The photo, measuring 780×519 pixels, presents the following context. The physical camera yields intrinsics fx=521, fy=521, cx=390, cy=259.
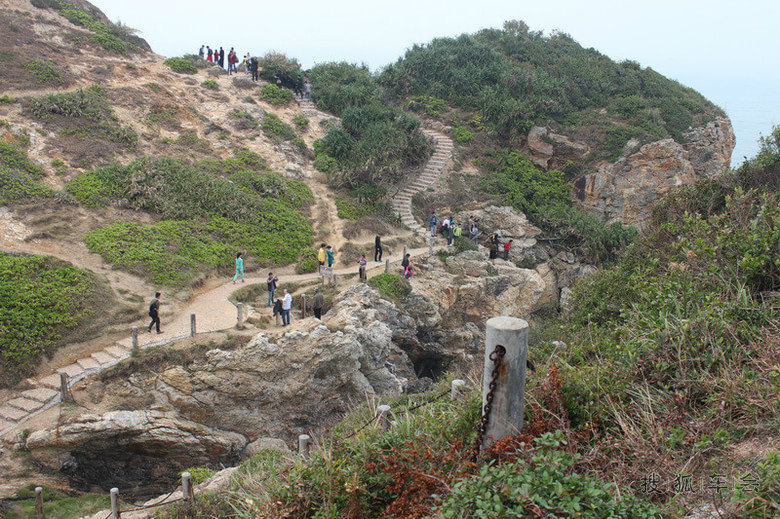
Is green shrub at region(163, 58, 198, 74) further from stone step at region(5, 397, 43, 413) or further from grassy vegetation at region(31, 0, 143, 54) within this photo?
stone step at region(5, 397, 43, 413)

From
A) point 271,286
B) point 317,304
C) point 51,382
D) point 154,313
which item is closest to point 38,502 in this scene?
point 51,382

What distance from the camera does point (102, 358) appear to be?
1452 cm

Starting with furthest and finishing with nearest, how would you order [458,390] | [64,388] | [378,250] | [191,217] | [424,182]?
1. [424,182]
2. [378,250]
3. [191,217]
4. [64,388]
5. [458,390]

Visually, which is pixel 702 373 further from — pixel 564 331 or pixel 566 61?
pixel 566 61

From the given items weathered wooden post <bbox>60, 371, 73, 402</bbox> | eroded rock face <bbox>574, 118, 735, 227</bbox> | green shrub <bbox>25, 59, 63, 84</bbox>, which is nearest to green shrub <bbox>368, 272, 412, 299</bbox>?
weathered wooden post <bbox>60, 371, 73, 402</bbox>

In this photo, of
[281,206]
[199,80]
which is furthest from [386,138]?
[199,80]

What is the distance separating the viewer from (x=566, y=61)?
3831 cm

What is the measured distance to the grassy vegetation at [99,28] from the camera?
29.9 m

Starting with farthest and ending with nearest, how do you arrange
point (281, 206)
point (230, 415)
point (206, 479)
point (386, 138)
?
1. point (386, 138)
2. point (281, 206)
3. point (230, 415)
4. point (206, 479)

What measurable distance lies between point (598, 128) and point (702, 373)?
94.7 feet

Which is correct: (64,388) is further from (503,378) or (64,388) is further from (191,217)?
(503,378)

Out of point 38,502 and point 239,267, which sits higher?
point 239,267

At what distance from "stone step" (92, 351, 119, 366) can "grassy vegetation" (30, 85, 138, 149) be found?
12.3 meters

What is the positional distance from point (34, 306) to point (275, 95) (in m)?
20.8
